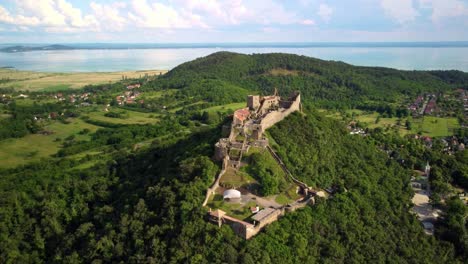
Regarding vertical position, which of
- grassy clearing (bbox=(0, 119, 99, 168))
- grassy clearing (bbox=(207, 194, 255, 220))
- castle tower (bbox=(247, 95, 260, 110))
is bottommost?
grassy clearing (bbox=(0, 119, 99, 168))

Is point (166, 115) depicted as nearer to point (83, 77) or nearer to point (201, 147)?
point (201, 147)

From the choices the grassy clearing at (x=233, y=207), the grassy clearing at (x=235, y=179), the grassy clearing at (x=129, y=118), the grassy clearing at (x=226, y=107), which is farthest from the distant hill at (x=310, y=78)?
the grassy clearing at (x=233, y=207)

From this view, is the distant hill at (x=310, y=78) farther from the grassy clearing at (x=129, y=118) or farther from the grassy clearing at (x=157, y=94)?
the grassy clearing at (x=129, y=118)

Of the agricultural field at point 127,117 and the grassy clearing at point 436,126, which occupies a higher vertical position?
the grassy clearing at point 436,126

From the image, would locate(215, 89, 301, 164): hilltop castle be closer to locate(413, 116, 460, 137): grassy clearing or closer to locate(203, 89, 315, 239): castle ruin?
locate(203, 89, 315, 239): castle ruin

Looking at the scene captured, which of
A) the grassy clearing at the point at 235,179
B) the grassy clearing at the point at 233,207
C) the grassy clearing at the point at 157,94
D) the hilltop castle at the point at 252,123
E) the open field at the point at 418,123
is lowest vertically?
the open field at the point at 418,123

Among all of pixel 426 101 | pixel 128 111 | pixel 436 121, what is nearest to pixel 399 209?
pixel 436 121

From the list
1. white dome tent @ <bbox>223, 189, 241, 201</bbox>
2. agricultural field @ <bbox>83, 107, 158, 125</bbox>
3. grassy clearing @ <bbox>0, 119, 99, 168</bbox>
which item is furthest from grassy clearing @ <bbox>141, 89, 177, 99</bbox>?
white dome tent @ <bbox>223, 189, 241, 201</bbox>
